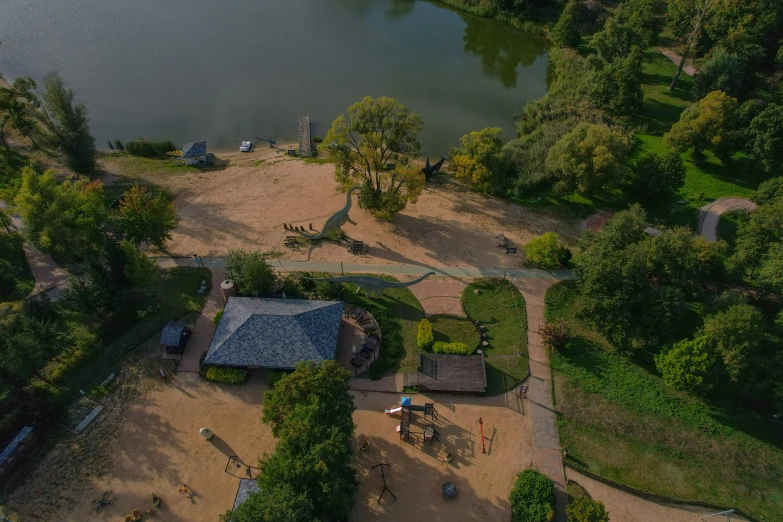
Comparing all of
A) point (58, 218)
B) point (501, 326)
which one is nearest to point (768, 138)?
point (501, 326)

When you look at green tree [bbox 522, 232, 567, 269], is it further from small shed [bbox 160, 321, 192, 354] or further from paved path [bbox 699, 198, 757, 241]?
small shed [bbox 160, 321, 192, 354]

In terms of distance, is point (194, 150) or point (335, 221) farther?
point (194, 150)

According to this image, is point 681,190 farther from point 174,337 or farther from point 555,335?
point 174,337

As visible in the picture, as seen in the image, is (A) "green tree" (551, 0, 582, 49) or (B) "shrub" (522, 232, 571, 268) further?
(A) "green tree" (551, 0, 582, 49)

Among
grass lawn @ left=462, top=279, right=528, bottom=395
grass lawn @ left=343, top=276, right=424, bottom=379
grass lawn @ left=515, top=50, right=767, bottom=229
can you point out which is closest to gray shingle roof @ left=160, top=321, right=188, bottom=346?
grass lawn @ left=343, top=276, right=424, bottom=379

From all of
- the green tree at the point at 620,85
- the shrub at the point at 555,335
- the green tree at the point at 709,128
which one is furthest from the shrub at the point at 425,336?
the green tree at the point at 620,85
